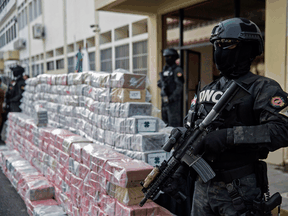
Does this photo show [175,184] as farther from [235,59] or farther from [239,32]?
[239,32]

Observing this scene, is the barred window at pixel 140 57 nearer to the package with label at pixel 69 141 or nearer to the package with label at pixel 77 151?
the package with label at pixel 69 141

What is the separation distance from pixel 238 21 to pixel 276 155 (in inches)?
147

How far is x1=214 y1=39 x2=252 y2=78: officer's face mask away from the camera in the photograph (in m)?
1.82

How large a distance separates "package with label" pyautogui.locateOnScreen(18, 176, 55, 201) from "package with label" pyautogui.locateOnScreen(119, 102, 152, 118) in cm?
157

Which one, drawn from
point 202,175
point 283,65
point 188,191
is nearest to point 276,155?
point 283,65

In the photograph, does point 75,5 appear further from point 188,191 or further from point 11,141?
point 188,191

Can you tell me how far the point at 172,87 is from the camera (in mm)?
6551

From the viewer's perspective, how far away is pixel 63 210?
12.6 ft

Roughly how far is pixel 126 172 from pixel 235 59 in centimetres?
126

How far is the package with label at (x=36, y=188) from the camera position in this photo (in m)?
4.03

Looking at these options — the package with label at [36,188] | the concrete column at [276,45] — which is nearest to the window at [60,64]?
the package with label at [36,188]

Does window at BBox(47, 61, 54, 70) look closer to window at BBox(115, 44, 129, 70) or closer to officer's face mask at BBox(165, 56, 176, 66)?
window at BBox(115, 44, 129, 70)

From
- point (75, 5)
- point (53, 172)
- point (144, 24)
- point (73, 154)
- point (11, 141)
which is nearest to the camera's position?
point (73, 154)

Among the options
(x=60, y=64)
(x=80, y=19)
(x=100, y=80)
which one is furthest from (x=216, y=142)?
(x=60, y=64)
